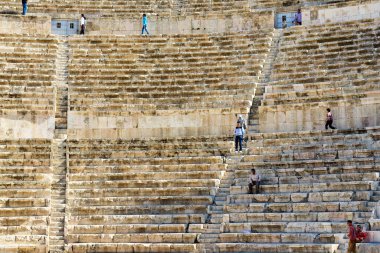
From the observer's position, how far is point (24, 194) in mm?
19344

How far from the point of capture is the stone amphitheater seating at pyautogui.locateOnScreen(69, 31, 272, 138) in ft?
73.7

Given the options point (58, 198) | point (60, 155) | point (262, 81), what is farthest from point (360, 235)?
point (262, 81)

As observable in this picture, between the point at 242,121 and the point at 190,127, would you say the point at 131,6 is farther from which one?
the point at 242,121

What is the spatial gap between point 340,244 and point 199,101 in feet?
26.0

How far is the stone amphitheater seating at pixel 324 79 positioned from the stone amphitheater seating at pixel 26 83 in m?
5.85

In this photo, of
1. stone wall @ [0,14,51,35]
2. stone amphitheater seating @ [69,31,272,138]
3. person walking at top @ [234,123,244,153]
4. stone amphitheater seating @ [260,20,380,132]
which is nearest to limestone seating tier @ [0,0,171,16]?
stone wall @ [0,14,51,35]

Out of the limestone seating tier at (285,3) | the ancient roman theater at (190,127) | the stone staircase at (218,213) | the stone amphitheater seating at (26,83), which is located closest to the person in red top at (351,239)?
the ancient roman theater at (190,127)

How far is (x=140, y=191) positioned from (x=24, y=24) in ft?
33.3

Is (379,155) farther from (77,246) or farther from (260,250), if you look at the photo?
(77,246)

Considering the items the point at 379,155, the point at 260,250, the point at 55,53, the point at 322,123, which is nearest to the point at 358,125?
the point at 322,123

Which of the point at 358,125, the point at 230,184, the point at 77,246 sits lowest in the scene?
the point at 77,246

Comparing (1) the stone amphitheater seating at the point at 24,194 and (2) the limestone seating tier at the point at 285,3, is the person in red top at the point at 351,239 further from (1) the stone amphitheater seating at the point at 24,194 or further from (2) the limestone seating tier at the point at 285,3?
(2) the limestone seating tier at the point at 285,3

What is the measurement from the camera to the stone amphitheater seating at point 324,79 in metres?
21.2

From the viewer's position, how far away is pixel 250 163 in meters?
19.8
